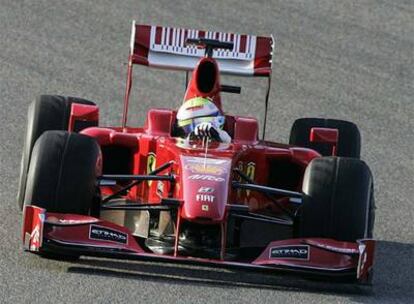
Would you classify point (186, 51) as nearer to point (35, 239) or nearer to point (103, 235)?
point (103, 235)

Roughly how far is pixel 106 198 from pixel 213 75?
1.46m

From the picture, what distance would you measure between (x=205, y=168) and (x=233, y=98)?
6.06m

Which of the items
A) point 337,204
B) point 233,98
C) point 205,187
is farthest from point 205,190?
point 233,98

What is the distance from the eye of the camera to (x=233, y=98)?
16.1 m

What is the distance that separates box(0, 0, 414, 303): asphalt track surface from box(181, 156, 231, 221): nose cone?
46 cm

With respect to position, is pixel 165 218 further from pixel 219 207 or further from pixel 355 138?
pixel 355 138

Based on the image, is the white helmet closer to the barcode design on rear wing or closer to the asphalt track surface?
the barcode design on rear wing

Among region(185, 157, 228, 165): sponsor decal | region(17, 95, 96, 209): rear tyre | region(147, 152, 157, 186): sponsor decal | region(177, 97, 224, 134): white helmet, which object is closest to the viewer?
region(185, 157, 228, 165): sponsor decal

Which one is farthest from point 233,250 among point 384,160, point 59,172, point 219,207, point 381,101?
point 381,101

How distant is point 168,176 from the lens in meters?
10.2

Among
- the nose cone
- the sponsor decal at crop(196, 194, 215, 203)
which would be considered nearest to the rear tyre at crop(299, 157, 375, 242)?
the nose cone

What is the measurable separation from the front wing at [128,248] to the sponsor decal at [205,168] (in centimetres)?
68

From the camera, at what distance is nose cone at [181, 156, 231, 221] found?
31.5 ft

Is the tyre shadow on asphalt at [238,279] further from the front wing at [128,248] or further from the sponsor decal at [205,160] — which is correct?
the sponsor decal at [205,160]
